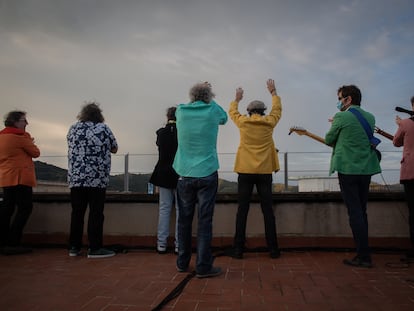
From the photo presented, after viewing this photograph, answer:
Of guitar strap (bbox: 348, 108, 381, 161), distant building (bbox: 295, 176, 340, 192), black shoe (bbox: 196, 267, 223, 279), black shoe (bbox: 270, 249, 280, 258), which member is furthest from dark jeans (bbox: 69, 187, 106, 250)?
distant building (bbox: 295, 176, 340, 192)

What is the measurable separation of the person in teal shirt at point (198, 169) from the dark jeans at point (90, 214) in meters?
1.33

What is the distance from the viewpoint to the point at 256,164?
12.7 ft

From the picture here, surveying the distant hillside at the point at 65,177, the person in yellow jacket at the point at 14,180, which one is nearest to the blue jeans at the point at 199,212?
the person in yellow jacket at the point at 14,180

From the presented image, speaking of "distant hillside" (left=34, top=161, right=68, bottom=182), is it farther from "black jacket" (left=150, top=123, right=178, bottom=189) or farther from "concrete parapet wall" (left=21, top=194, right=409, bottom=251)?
"black jacket" (left=150, top=123, right=178, bottom=189)

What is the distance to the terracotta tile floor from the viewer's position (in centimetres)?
229

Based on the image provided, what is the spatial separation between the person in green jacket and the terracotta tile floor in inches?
12.7

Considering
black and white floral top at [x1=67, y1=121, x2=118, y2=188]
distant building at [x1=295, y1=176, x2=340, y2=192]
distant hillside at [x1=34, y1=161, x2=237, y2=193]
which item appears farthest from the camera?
distant hillside at [x1=34, y1=161, x2=237, y2=193]

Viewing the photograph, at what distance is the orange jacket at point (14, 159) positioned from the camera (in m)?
4.30

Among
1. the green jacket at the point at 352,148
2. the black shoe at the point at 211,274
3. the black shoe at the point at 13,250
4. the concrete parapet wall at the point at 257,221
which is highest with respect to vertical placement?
the green jacket at the point at 352,148

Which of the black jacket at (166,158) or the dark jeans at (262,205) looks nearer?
the dark jeans at (262,205)

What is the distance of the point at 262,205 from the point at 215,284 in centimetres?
136

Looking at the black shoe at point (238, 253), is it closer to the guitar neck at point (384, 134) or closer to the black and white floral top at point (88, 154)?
the black and white floral top at point (88, 154)

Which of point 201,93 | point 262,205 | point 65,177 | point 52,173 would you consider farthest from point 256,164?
point 52,173

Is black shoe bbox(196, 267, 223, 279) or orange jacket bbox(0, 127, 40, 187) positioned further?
orange jacket bbox(0, 127, 40, 187)
